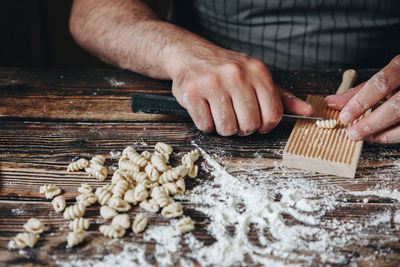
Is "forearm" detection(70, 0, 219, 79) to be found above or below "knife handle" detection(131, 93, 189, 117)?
above

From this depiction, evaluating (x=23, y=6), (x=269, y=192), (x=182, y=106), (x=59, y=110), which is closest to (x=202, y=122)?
(x=182, y=106)

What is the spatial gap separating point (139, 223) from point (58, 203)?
20cm

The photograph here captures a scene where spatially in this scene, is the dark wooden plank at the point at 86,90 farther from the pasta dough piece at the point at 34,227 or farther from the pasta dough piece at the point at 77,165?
the pasta dough piece at the point at 34,227

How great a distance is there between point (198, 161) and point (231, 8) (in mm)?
784

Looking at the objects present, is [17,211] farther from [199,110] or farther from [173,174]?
[199,110]

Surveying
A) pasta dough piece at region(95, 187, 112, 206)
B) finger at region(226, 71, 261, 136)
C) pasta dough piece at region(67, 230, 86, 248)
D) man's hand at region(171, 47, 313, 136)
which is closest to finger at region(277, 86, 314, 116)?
man's hand at region(171, 47, 313, 136)

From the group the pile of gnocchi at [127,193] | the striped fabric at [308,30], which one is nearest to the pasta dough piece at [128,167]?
the pile of gnocchi at [127,193]

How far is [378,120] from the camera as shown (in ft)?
3.43

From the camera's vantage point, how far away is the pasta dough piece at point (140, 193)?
0.91 m

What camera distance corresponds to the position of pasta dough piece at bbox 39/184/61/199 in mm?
915

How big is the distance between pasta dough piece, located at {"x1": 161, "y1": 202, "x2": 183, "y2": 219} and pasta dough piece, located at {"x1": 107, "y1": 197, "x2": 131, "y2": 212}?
Answer: 0.09 metres

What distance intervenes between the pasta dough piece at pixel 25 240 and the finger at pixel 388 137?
0.88m

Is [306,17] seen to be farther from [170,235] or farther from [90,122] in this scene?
[170,235]

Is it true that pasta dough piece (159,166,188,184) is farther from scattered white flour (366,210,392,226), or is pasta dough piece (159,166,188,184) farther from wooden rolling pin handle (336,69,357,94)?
wooden rolling pin handle (336,69,357,94)
